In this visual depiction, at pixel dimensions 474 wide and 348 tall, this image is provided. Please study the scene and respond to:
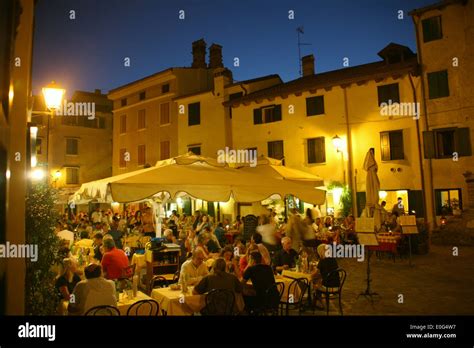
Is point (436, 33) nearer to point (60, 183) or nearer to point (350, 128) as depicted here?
point (350, 128)

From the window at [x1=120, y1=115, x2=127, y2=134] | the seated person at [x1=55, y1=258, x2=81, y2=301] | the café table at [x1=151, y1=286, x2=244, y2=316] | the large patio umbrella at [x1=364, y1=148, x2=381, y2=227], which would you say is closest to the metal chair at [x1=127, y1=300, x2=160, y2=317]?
the café table at [x1=151, y1=286, x2=244, y2=316]

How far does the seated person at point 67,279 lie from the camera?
230 inches

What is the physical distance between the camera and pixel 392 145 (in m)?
18.5

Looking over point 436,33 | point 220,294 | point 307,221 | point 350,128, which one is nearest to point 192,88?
point 350,128

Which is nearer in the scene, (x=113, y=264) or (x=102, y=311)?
(x=102, y=311)

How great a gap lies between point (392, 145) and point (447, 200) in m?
3.51

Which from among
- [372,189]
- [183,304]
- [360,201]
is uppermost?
[372,189]

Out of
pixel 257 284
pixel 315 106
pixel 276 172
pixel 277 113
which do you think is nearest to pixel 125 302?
pixel 257 284

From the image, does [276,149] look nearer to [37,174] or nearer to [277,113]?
[277,113]

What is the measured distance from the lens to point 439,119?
57.6 ft

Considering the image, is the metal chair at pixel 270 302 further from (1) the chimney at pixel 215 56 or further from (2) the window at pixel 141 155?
(1) the chimney at pixel 215 56

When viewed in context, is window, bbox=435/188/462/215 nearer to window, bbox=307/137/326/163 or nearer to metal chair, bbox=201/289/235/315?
window, bbox=307/137/326/163

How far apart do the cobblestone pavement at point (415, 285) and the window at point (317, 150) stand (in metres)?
8.13

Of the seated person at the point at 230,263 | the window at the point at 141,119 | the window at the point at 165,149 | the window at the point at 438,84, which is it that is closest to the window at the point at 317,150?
the window at the point at 438,84
